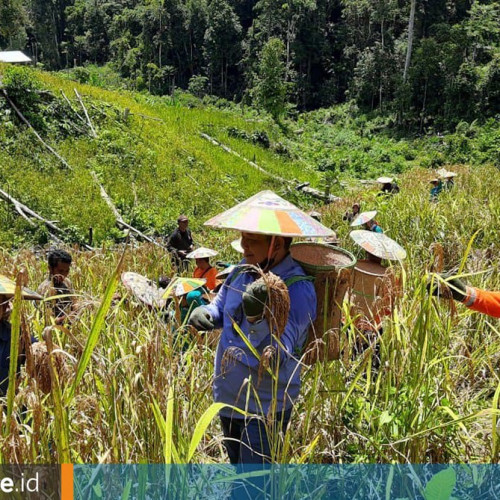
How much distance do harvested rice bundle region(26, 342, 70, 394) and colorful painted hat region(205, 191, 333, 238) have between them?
25.2 inches

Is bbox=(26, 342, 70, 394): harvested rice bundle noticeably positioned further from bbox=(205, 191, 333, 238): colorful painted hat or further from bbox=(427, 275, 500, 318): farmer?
bbox=(427, 275, 500, 318): farmer

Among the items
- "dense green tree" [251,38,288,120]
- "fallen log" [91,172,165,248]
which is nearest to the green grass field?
"fallen log" [91,172,165,248]

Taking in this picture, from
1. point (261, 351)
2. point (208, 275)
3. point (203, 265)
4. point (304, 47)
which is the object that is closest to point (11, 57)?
point (203, 265)

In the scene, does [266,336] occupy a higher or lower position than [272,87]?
lower

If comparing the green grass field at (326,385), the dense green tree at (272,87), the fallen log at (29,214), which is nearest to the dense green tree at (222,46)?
the dense green tree at (272,87)

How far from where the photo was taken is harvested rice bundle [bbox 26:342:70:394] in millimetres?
927

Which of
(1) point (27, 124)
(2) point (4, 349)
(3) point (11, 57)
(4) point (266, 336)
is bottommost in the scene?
(2) point (4, 349)

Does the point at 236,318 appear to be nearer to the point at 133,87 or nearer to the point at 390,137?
the point at 390,137

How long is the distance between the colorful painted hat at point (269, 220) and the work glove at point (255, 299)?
11.6 inches

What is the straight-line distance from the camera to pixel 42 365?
94 cm

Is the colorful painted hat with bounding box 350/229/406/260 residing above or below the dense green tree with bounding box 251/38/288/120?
below

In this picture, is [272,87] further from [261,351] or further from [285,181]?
[261,351]

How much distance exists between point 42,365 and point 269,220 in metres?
0.77

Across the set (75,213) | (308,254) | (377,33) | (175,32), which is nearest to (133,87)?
(175,32)
